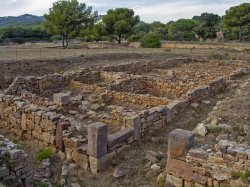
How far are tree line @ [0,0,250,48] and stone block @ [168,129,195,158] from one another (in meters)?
40.0

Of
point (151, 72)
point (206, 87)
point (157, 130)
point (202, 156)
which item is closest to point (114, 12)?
point (151, 72)

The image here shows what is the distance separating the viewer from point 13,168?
824 cm

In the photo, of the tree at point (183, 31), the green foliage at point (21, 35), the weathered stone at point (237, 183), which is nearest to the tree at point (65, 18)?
the green foliage at point (21, 35)

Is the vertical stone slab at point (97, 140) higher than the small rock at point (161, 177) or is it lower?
higher

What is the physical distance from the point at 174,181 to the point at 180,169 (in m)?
0.39

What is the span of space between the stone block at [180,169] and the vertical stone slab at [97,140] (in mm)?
Answer: 2086

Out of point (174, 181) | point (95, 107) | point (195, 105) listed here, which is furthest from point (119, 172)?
point (195, 105)

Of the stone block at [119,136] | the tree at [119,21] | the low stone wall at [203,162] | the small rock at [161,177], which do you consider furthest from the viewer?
the tree at [119,21]

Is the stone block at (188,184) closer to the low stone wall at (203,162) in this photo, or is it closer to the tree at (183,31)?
the low stone wall at (203,162)

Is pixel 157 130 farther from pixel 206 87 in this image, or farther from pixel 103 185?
pixel 206 87

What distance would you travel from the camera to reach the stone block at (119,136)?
10219 millimetres

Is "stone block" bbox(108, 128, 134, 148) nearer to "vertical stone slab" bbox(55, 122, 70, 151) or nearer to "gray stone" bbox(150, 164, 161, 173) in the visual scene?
"gray stone" bbox(150, 164, 161, 173)

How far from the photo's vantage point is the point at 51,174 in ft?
31.8

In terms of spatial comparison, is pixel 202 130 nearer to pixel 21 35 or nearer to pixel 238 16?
pixel 238 16
